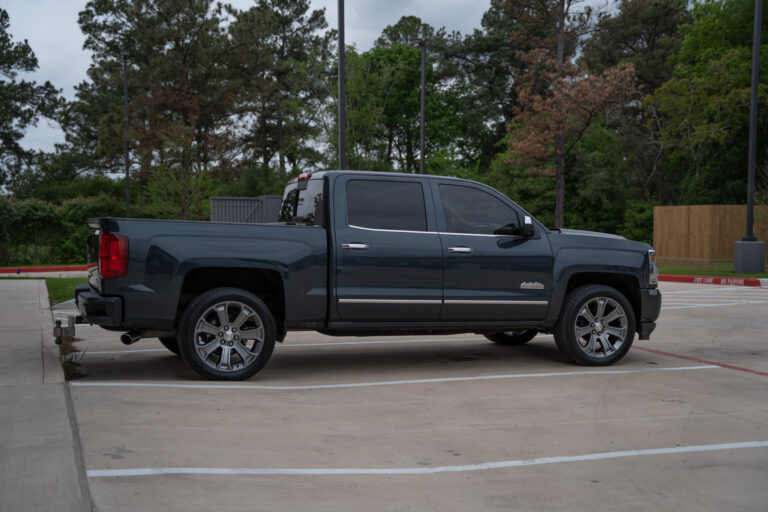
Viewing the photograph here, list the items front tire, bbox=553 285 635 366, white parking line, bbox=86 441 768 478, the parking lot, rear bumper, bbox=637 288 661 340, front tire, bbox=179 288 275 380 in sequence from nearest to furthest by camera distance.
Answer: the parking lot
white parking line, bbox=86 441 768 478
front tire, bbox=179 288 275 380
front tire, bbox=553 285 635 366
rear bumper, bbox=637 288 661 340

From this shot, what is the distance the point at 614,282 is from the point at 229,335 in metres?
4.35

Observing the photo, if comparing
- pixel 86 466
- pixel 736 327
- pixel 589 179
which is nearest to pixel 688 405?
pixel 86 466

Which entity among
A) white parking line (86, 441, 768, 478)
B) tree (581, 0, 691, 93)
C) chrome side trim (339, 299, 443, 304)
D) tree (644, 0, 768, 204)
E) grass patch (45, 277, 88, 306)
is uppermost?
tree (581, 0, 691, 93)

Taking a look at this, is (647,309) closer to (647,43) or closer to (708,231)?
(708,231)

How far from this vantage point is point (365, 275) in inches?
302

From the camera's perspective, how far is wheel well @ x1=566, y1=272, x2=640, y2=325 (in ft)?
28.8

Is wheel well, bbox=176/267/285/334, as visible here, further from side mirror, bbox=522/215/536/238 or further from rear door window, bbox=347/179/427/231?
side mirror, bbox=522/215/536/238

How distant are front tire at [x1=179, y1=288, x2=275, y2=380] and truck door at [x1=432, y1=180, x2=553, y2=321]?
72.7 inches

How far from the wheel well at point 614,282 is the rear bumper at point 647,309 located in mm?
85

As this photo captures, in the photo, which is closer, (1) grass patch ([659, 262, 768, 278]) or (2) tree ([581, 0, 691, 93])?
(1) grass patch ([659, 262, 768, 278])

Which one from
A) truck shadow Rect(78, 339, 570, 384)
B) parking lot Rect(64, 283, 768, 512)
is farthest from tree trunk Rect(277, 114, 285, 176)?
parking lot Rect(64, 283, 768, 512)

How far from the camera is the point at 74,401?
20.4 feet

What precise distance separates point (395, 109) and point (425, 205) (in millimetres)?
50705

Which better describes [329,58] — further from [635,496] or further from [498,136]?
[635,496]
